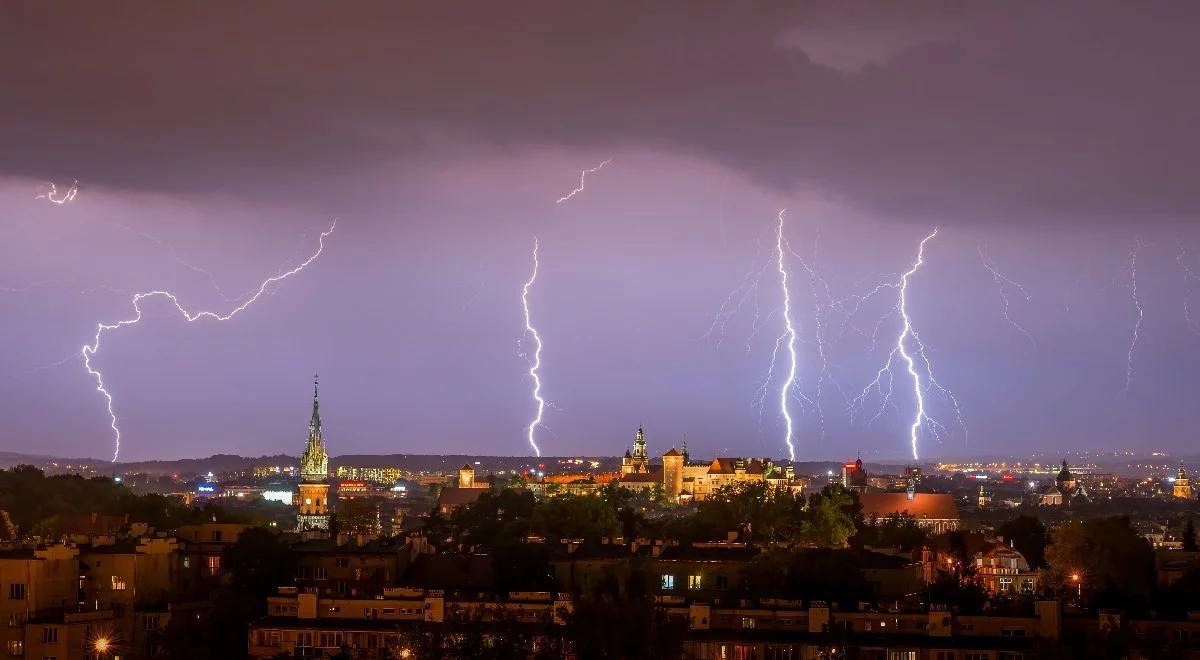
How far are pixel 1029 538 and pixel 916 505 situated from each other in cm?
8112

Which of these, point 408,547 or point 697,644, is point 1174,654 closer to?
point 697,644

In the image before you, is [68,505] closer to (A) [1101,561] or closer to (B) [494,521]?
(B) [494,521]

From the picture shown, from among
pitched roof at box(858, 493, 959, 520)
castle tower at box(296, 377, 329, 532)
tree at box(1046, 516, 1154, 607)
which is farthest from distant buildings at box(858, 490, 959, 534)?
tree at box(1046, 516, 1154, 607)

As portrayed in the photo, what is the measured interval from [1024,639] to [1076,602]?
463 inches

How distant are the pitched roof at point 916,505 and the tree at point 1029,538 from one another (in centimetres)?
6909

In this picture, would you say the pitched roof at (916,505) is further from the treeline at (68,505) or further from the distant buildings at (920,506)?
the treeline at (68,505)

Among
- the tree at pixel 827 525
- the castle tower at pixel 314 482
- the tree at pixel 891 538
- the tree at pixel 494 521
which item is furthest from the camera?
the castle tower at pixel 314 482

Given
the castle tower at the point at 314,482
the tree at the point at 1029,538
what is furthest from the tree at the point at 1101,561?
the castle tower at the point at 314,482

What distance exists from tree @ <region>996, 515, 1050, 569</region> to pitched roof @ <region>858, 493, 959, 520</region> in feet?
227

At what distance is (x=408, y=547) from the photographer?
69125 mm

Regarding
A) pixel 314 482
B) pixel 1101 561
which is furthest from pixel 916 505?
pixel 1101 561

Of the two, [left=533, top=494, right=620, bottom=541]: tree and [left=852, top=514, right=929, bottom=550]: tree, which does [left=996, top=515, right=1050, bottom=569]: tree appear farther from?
[left=533, top=494, right=620, bottom=541]: tree

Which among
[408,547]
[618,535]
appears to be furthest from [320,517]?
[408,547]

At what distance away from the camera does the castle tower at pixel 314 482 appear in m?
157
